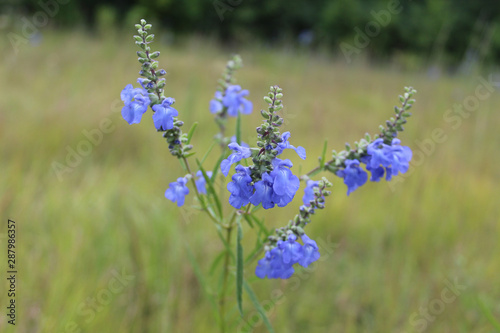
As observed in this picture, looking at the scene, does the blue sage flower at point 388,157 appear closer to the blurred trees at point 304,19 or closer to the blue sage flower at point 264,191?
the blue sage flower at point 264,191

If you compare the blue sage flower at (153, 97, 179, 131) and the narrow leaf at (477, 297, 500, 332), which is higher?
the blue sage flower at (153, 97, 179, 131)

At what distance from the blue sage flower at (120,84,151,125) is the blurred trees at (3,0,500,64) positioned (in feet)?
39.2

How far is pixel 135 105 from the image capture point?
45.4 inches

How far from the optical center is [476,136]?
510 centimetres

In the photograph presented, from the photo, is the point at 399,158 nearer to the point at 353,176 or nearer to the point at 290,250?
the point at 353,176

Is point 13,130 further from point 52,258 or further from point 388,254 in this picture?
point 388,254

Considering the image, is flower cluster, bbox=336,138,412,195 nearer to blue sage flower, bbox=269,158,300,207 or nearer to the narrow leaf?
blue sage flower, bbox=269,158,300,207

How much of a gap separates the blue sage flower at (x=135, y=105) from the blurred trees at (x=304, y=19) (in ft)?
39.2

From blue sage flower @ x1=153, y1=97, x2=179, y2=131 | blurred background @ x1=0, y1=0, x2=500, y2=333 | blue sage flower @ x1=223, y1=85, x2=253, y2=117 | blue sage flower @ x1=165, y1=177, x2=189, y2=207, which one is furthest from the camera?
blurred background @ x1=0, y1=0, x2=500, y2=333

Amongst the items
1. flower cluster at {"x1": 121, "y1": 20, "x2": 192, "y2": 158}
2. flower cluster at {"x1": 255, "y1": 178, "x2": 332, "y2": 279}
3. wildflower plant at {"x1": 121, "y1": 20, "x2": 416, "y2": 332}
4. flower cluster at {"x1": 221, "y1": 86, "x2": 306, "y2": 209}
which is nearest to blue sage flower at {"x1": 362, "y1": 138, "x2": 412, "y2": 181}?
wildflower plant at {"x1": 121, "y1": 20, "x2": 416, "y2": 332}

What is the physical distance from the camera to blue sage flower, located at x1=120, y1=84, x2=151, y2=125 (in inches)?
44.8

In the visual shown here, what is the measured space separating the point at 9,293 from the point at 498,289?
276cm

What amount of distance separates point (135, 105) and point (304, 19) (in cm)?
1517

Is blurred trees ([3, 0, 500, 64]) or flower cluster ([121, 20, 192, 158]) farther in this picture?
blurred trees ([3, 0, 500, 64])
